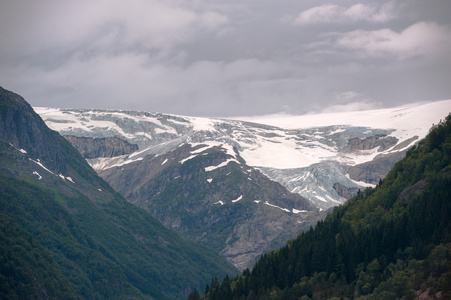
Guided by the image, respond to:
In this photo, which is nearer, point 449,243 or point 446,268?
point 446,268

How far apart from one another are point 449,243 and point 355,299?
28979 millimetres

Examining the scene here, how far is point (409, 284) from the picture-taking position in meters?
188

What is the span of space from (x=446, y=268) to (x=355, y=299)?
25010 millimetres

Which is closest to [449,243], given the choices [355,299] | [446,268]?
[446,268]

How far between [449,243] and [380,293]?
75.7 ft

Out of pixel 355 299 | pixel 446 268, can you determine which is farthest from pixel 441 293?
pixel 355 299

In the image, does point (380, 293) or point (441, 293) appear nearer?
point (441, 293)

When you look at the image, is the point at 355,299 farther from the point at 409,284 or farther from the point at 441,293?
the point at 441,293

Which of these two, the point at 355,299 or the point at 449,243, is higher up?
the point at 449,243

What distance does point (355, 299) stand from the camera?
196250mm

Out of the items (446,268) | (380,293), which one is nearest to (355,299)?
(380,293)

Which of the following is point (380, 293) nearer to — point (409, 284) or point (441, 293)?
point (409, 284)

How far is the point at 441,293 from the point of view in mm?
175000

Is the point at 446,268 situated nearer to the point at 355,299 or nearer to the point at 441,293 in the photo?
the point at 441,293
